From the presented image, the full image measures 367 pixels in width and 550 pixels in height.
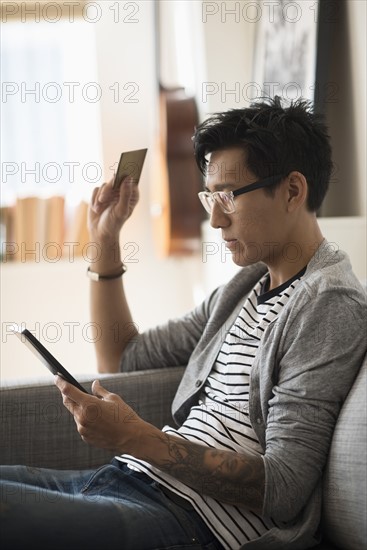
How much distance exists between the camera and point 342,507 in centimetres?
121

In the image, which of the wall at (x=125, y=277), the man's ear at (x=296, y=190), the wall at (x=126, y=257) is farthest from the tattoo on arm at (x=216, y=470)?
the wall at (x=126, y=257)

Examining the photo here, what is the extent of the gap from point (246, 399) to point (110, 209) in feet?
2.07

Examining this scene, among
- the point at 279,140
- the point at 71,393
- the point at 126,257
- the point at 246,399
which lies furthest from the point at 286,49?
the point at 126,257

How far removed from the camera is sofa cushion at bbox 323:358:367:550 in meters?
1.17

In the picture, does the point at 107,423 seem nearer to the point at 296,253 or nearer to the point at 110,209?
the point at 296,253

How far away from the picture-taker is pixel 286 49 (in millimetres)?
2254

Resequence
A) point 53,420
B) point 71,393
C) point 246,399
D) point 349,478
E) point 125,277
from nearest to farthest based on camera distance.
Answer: point 349,478
point 71,393
point 246,399
point 53,420
point 125,277

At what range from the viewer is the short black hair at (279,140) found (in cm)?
148

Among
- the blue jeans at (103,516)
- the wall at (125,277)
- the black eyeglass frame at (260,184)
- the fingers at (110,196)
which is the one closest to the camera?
the blue jeans at (103,516)

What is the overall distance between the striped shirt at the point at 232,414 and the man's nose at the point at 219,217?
6.4 inches

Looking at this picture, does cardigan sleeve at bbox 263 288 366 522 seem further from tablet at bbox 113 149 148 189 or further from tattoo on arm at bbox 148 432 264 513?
tablet at bbox 113 149 148 189

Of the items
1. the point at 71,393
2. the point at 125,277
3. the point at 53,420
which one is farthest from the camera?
the point at 125,277

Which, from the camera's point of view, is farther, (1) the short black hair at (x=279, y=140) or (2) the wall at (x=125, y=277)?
(2) the wall at (x=125, y=277)

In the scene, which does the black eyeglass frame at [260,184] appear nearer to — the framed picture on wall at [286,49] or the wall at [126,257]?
the framed picture on wall at [286,49]
